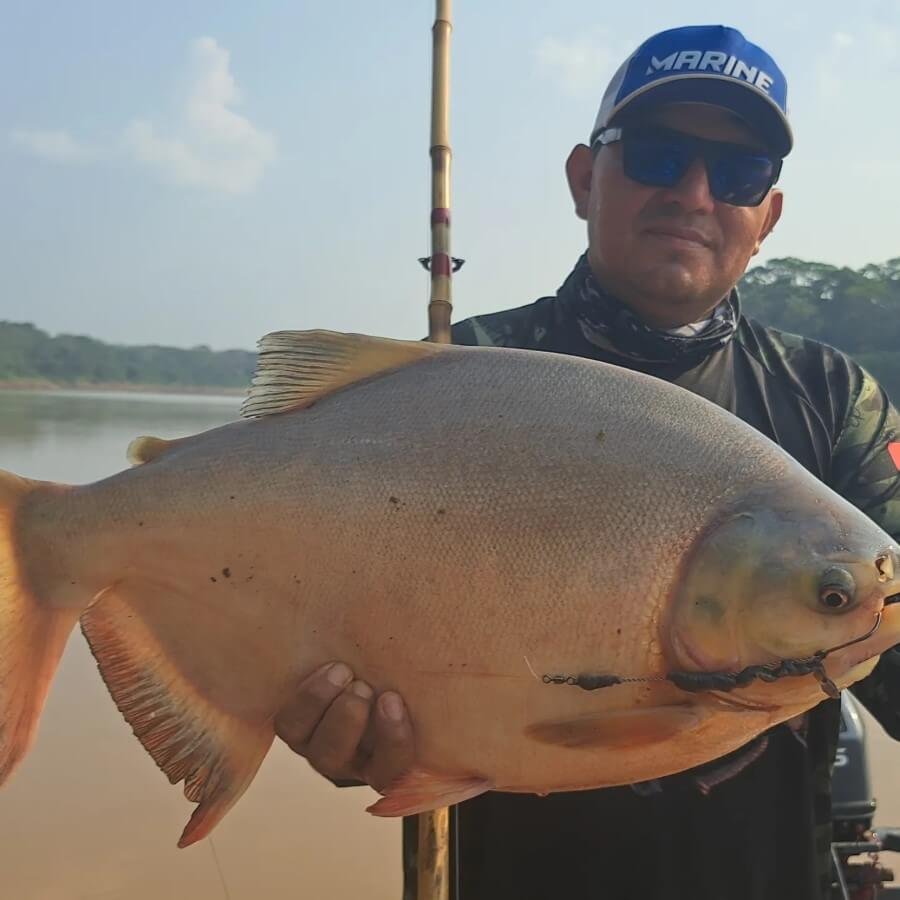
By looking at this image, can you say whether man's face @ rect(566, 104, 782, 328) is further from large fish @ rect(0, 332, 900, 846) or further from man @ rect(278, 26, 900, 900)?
large fish @ rect(0, 332, 900, 846)

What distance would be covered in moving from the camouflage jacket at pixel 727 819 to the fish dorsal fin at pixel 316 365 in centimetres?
100

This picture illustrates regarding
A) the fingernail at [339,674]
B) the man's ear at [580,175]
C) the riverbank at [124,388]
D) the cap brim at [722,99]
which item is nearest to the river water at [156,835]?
the fingernail at [339,674]

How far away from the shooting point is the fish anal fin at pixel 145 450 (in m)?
1.66

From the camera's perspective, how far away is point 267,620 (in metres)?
1.53

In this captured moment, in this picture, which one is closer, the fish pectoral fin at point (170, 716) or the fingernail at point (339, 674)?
the fingernail at point (339, 674)

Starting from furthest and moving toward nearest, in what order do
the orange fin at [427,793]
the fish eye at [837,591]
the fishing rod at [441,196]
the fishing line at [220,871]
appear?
the fishing line at [220,871] → the fishing rod at [441,196] → the orange fin at [427,793] → the fish eye at [837,591]

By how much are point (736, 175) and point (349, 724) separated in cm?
165

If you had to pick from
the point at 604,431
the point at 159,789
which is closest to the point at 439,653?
the point at 604,431

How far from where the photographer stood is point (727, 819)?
188 cm

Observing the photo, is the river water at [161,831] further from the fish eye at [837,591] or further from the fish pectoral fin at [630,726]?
the fish eye at [837,591]

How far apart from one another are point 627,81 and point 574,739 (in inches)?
67.2

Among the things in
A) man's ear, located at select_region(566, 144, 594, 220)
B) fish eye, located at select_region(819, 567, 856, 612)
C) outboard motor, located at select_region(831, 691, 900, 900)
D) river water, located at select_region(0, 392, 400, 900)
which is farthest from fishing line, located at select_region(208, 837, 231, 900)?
fish eye, located at select_region(819, 567, 856, 612)

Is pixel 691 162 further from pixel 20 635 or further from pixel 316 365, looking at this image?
pixel 20 635

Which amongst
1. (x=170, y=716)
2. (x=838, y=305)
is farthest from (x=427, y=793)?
(x=838, y=305)
